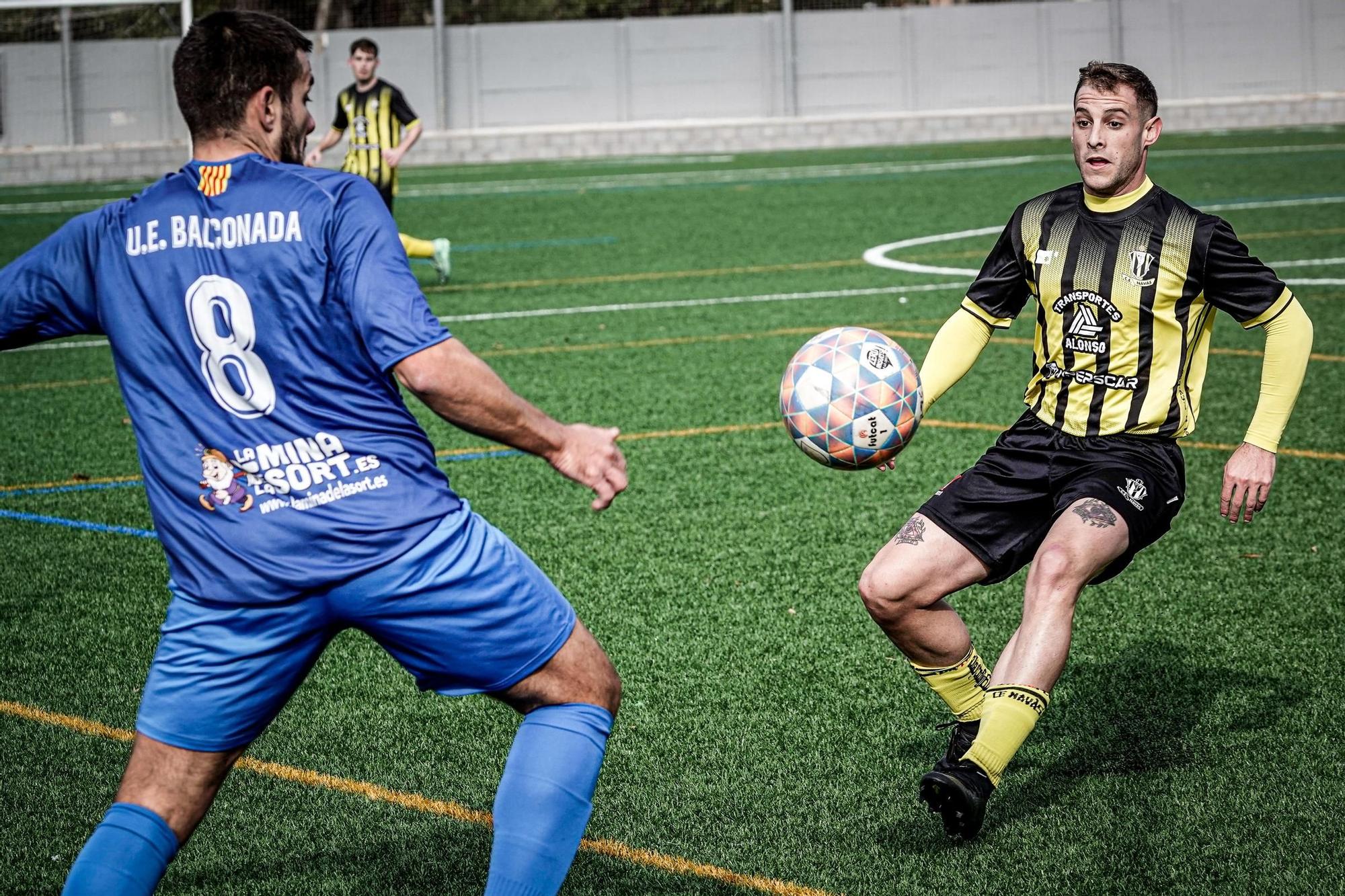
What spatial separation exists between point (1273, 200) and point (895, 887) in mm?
17137

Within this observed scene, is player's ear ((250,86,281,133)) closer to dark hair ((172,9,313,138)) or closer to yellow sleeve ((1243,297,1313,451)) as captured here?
dark hair ((172,9,313,138))

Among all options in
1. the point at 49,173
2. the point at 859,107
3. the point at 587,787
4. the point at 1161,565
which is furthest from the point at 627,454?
the point at 859,107

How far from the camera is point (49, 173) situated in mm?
29641

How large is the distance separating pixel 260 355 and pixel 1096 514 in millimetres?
2347

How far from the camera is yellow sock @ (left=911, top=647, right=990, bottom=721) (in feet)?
14.3

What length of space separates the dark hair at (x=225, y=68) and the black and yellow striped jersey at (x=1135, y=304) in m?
2.33

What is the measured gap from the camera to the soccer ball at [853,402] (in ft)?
14.3

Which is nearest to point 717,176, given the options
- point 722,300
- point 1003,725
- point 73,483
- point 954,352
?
point 722,300

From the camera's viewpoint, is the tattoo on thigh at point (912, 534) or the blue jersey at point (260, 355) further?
the tattoo on thigh at point (912, 534)

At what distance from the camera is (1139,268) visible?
4379mm

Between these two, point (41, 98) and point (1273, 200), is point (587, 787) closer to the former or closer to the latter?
point (1273, 200)

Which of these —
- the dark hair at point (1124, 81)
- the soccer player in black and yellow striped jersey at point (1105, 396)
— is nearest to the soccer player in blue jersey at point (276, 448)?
the soccer player in black and yellow striped jersey at point (1105, 396)

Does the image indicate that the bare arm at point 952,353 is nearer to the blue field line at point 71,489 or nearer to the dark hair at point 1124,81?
the dark hair at point 1124,81

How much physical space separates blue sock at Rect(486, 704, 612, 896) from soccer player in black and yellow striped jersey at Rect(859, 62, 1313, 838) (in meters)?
1.45
